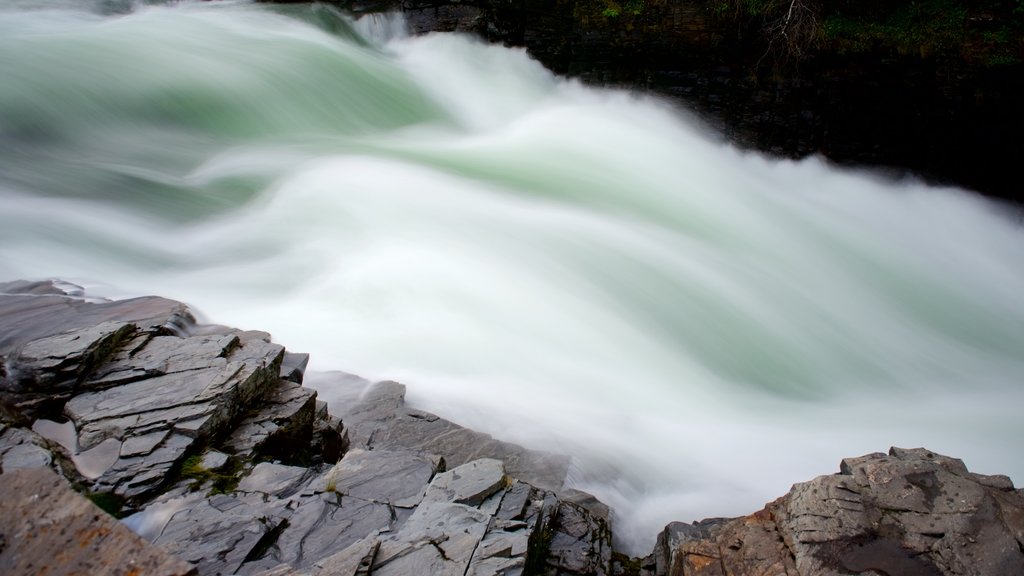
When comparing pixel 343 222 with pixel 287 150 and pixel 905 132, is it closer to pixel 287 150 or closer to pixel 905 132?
pixel 287 150

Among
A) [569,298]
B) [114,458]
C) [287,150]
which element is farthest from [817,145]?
[114,458]

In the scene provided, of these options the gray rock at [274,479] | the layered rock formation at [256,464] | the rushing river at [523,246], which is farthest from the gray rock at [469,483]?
the rushing river at [523,246]

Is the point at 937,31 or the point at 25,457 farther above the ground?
the point at 937,31

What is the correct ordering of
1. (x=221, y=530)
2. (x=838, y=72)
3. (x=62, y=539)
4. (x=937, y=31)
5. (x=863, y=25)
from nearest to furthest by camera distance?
(x=62, y=539), (x=221, y=530), (x=937, y=31), (x=863, y=25), (x=838, y=72)

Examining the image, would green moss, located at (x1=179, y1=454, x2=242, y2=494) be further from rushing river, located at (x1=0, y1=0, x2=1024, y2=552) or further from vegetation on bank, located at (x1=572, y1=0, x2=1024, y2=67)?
vegetation on bank, located at (x1=572, y1=0, x2=1024, y2=67)

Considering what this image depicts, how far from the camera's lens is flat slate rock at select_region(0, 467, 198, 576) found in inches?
72.5

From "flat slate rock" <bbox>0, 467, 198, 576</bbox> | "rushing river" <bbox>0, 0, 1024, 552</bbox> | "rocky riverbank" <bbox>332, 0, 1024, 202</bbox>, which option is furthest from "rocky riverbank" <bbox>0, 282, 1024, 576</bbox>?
"rocky riverbank" <bbox>332, 0, 1024, 202</bbox>

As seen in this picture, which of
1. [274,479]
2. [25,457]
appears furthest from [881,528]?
[25,457]

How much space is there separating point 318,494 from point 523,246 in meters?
4.55

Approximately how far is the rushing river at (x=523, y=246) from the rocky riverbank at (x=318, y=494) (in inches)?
29.1

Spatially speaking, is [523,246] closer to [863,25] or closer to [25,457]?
[25,457]

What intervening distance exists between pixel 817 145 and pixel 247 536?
9.69m

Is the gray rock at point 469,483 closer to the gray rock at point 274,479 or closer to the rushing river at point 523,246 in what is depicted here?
the gray rock at point 274,479

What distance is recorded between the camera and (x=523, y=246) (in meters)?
7.26
